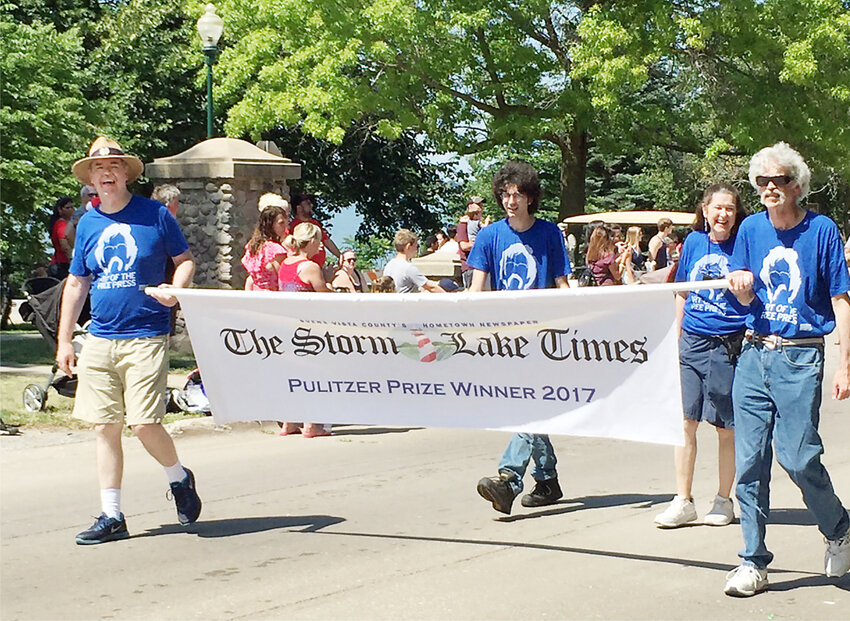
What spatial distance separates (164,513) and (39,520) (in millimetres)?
700

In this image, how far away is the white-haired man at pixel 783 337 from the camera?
580 cm

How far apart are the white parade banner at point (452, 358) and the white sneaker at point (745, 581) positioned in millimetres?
630

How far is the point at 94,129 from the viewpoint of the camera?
21969 mm

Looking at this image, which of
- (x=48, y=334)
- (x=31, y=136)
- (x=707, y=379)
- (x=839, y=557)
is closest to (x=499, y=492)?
(x=707, y=379)

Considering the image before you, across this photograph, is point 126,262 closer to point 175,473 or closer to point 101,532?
point 175,473

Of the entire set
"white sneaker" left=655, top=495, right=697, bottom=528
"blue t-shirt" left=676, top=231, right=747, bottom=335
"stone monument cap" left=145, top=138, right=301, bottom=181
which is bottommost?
"white sneaker" left=655, top=495, right=697, bottom=528

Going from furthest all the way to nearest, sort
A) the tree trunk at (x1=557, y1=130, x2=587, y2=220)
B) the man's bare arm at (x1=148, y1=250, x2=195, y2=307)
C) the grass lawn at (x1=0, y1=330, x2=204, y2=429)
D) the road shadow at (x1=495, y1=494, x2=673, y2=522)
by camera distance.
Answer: the tree trunk at (x1=557, y1=130, x2=587, y2=220)
the grass lawn at (x1=0, y1=330, x2=204, y2=429)
the road shadow at (x1=495, y1=494, x2=673, y2=522)
the man's bare arm at (x1=148, y1=250, x2=195, y2=307)

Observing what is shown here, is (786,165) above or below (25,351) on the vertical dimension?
above

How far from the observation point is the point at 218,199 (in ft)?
53.6

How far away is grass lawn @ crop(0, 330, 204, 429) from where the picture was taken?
1109 cm

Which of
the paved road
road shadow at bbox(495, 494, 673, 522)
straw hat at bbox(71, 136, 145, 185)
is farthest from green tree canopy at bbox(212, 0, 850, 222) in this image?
straw hat at bbox(71, 136, 145, 185)

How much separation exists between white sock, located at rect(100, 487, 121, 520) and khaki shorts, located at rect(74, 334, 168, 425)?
0.37 m

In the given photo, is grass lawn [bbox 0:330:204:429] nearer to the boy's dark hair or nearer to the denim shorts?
the boy's dark hair

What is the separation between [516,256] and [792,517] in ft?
7.07
